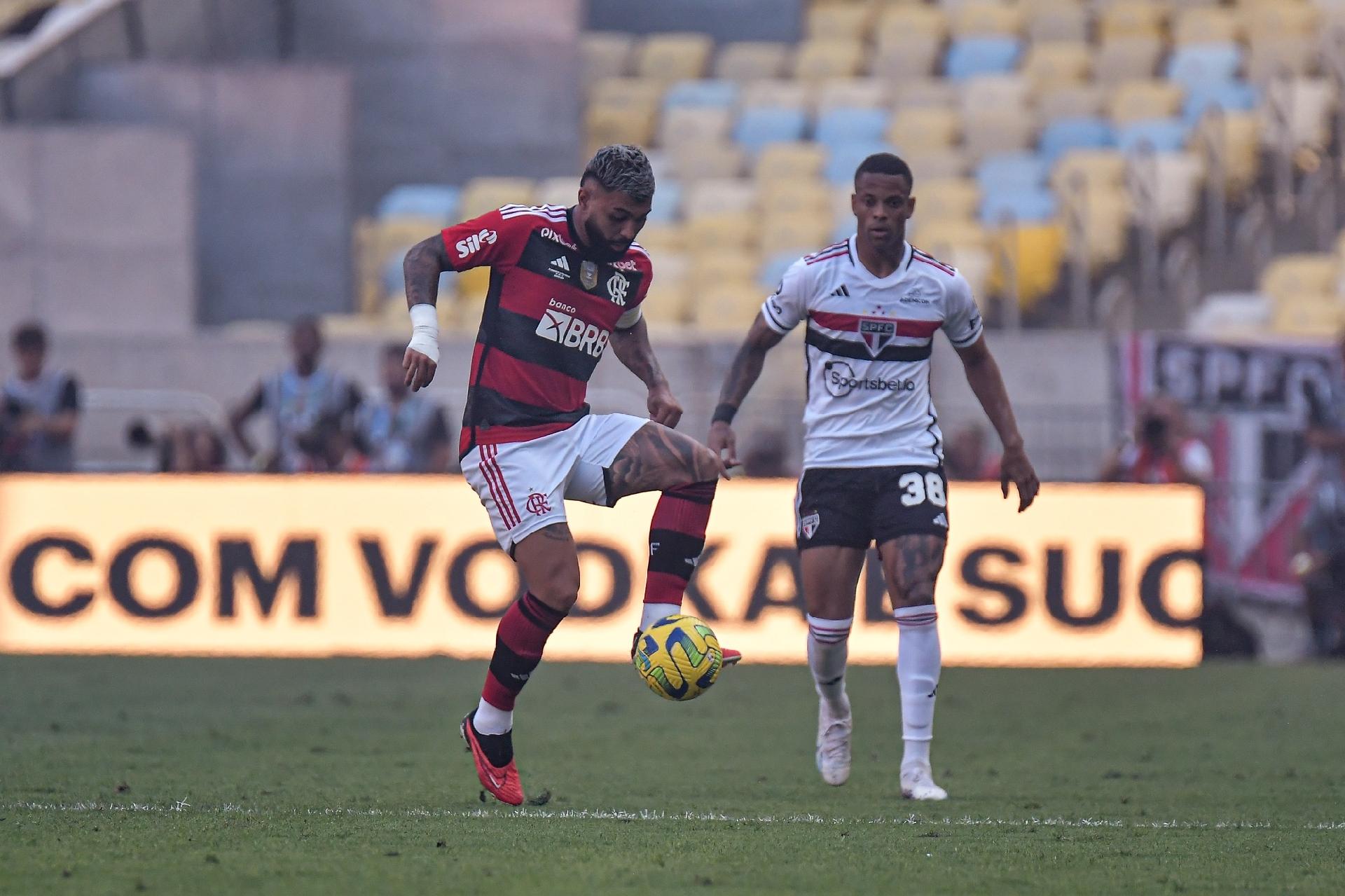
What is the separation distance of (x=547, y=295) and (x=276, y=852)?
2.14 m

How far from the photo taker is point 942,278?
7.50 metres

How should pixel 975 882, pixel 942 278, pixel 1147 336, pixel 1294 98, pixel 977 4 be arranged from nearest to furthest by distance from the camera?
pixel 975 882 → pixel 942 278 → pixel 1147 336 → pixel 1294 98 → pixel 977 4

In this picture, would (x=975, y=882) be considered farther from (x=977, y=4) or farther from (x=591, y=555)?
(x=977, y=4)

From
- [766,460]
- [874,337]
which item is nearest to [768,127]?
[766,460]

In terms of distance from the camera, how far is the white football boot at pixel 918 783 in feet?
23.3

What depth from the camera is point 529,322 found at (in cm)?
682

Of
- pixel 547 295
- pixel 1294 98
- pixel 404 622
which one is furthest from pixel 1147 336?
pixel 547 295

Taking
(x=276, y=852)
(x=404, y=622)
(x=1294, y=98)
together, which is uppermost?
(x=1294, y=98)

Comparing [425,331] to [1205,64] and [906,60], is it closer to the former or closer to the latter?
[1205,64]

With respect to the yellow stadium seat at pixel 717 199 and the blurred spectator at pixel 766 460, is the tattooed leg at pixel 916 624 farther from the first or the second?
the yellow stadium seat at pixel 717 199

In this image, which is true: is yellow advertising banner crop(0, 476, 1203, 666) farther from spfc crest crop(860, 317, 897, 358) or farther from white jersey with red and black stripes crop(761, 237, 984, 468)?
spfc crest crop(860, 317, 897, 358)

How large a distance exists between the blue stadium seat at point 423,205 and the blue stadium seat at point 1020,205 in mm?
5018

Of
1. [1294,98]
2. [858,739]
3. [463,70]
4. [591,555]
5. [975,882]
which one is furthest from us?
[463,70]

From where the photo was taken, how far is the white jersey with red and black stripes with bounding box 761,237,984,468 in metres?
7.48
